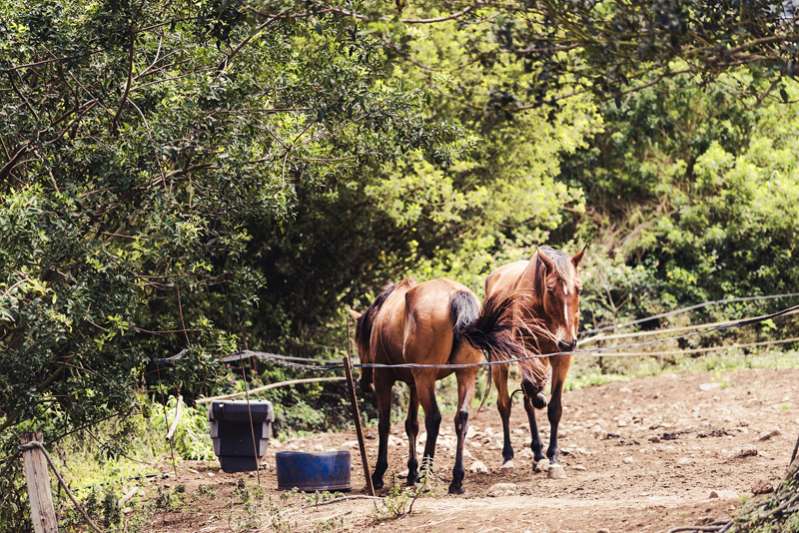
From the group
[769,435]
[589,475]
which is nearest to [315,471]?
[589,475]

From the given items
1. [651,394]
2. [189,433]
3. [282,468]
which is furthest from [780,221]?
[282,468]

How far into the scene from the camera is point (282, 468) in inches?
385

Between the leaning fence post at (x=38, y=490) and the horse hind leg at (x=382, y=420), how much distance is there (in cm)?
326

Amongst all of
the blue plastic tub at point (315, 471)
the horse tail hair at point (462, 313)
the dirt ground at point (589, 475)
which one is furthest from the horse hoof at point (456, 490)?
the horse tail hair at point (462, 313)

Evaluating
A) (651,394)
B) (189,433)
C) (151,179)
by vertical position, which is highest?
(151,179)

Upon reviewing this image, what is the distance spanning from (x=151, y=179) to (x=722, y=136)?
15.0 metres

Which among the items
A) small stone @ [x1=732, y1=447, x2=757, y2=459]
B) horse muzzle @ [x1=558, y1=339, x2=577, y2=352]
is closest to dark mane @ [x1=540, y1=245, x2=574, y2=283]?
horse muzzle @ [x1=558, y1=339, x2=577, y2=352]

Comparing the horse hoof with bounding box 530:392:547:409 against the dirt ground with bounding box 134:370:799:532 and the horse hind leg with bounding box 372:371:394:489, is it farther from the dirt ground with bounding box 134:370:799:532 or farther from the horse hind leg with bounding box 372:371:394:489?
the horse hind leg with bounding box 372:371:394:489

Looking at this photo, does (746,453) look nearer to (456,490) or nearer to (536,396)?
(536,396)

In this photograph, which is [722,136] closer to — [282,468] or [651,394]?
[651,394]

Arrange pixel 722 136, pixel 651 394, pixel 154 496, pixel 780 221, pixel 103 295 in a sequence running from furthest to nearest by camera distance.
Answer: pixel 722 136
pixel 780 221
pixel 651 394
pixel 154 496
pixel 103 295

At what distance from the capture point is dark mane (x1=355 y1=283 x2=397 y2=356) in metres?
10.9

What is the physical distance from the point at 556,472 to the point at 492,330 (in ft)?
A: 5.26

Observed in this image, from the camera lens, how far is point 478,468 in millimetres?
10711
